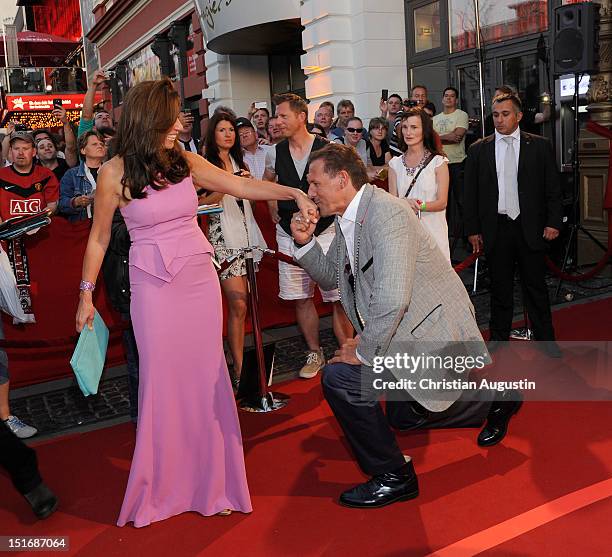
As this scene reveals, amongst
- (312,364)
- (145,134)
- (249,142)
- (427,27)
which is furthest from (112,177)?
(427,27)

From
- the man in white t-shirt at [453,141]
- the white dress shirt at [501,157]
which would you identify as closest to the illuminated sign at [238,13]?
the man in white t-shirt at [453,141]

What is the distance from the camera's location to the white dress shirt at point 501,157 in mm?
5262

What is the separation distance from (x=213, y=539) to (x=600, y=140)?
295 inches

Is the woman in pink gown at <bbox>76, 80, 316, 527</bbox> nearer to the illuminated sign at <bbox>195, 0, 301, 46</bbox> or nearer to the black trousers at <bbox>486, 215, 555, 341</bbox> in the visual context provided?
the black trousers at <bbox>486, 215, 555, 341</bbox>

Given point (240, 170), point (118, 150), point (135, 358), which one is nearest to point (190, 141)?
point (240, 170)

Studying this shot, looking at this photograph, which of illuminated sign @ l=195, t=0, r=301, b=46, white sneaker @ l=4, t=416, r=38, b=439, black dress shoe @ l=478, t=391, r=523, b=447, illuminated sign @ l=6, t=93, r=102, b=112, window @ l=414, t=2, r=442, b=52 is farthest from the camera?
illuminated sign @ l=6, t=93, r=102, b=112

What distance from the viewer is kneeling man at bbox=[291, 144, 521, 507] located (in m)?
3.14

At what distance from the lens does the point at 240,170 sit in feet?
17.3

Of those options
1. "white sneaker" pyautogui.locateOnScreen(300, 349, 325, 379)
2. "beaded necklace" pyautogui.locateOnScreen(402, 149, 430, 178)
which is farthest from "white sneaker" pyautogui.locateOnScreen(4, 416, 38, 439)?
"beaded necklace" pyautogui.locateOnScreen(402, 149, 430, 178)

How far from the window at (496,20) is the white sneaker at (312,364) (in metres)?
6.34

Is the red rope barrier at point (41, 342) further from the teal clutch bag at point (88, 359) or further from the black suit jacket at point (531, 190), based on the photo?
the black suit jacket at point (531, 190)

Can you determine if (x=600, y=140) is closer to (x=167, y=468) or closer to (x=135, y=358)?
(x=135, y=358)

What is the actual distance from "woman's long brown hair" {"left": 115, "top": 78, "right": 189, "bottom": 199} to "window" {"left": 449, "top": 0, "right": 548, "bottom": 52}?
7766mm

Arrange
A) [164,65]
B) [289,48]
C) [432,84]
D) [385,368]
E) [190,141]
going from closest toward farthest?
[385,368], [190,141], [432,84], [289,48], [164,65]
